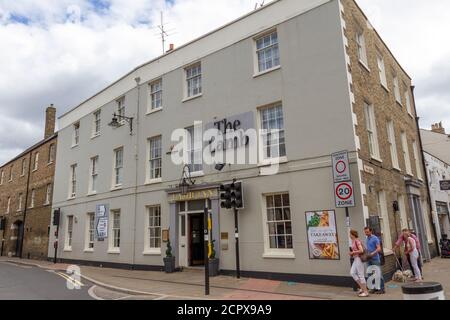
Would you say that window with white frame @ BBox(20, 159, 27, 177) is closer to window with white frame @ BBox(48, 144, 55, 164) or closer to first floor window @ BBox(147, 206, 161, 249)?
window with white frame @ BBox(48, 144, 55, 164)

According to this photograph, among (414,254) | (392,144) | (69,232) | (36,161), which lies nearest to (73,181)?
(69,232)

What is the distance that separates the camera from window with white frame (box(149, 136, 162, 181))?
17.1 m

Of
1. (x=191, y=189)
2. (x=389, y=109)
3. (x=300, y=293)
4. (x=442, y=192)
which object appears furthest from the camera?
(x=442, y=192)

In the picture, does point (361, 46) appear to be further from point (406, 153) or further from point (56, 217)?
point (56, 217)

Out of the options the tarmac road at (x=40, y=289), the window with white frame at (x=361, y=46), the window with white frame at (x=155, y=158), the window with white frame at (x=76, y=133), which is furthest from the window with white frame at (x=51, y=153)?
the window with white frame at (x=361, y=46)

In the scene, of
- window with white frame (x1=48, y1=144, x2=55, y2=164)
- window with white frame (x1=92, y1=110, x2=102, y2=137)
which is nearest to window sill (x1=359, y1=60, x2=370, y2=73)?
window with white frame (x1=92, y1=110, x2=102, y2=137)

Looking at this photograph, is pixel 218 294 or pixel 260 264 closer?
pixel 218 294

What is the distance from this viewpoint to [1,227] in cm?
3359

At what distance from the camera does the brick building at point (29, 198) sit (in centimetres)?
2631

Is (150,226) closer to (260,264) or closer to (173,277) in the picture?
(173,277)

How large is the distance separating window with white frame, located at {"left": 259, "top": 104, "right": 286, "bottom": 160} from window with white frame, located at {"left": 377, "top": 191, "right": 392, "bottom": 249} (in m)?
4.05
